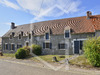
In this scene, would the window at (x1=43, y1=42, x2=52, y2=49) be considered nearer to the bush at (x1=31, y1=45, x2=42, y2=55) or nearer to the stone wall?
the stone wall

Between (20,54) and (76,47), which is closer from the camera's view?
(20,54)

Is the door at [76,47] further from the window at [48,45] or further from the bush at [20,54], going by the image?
the bush at [20,54]

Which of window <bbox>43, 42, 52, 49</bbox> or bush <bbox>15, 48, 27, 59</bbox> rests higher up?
window <bbox>43, 42, 52, 49</bbox>

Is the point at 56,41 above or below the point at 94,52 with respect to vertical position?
above

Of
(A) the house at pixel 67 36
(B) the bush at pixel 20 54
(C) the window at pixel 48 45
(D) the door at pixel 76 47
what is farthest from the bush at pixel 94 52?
(B) the bush at pixel 20 54

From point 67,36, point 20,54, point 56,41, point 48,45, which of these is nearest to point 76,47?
point 67,36

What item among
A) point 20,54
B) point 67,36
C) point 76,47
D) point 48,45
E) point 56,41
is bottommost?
point 20,54

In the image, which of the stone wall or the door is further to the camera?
the stone wall

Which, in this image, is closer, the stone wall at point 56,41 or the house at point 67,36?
the house at point 67,36

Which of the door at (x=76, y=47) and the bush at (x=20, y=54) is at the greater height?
the door at (x=76, y=47)

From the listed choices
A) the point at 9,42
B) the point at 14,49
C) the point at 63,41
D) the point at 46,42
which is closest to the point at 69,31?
the point at 63,41

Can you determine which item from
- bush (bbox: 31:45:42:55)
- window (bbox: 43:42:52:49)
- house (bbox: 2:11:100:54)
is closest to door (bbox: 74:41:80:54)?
house (bbox: 2:11:100:54)

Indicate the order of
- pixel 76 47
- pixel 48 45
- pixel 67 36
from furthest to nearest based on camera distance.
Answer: pixel 48 45, pixel 67 36, pixel 76 47

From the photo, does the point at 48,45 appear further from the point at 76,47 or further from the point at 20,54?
the point at 20,54
